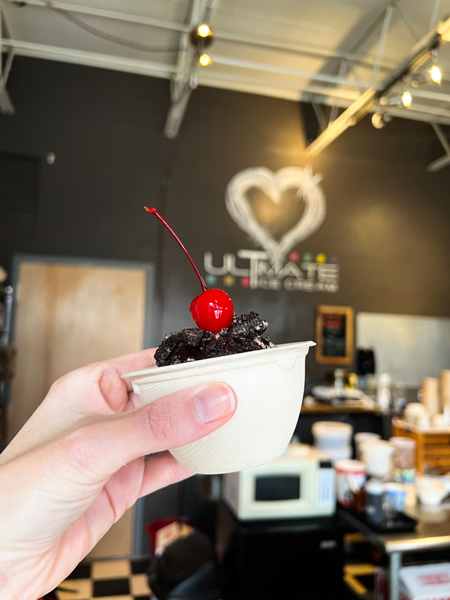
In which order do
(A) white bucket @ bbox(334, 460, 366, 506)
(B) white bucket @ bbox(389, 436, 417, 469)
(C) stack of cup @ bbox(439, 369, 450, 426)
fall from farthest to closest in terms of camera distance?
(C) stack of cup @ bbox(439, 369, 450, 426)
(B) white bucket @ bbox(389, 436, 417, 469)
(A) white bucket @ bbox(334, 460, 366, 506)

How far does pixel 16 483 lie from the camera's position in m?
0.74

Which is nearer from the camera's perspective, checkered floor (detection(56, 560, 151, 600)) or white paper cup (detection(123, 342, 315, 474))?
white paper cup (detection(123, 342, 315, 474))

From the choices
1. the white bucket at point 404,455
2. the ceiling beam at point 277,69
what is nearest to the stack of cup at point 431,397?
the white bucket at point 404,455

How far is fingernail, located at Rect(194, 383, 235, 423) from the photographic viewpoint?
0.66 m

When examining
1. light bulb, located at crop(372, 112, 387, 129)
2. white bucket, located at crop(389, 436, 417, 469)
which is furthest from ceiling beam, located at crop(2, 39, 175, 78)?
white bucket, located at crop(389, 436, 417, 469)

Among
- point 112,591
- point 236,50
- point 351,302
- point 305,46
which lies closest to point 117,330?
point 112,591

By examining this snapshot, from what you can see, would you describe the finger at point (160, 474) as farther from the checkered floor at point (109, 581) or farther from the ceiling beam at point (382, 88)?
the ceiling beam at point (382, 88)

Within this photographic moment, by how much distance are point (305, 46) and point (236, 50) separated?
61 centimetres

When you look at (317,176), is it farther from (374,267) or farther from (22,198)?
(22,198)

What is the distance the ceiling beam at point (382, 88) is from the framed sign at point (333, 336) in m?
1.69

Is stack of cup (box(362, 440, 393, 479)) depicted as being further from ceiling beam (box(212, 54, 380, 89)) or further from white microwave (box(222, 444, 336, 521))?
ceiling beam (box(212, 54, 380, 89))

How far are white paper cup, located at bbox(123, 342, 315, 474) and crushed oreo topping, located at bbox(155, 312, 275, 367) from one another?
103mm

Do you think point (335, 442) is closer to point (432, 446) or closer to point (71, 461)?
point (432, 446)

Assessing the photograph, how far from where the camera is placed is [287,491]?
2.84 metres
